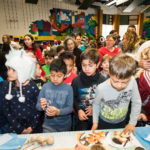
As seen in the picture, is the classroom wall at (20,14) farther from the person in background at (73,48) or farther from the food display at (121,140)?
the food display at (121,140)

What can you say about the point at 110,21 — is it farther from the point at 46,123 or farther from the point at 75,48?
the point at 46,123

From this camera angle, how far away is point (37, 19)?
5922 mm

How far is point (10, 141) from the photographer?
95 centimetres

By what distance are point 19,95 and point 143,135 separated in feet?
3.88

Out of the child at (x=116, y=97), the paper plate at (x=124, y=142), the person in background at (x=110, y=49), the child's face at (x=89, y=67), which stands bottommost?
the paper plate at (x=124, y=142)

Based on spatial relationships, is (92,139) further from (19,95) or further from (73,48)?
(73,48)

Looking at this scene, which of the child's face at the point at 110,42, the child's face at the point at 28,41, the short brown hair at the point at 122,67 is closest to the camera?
the short brown hair at the point at 122,67

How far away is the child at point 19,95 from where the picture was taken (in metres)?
1.30

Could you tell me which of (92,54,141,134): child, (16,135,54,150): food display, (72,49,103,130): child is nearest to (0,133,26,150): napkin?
(16,135,54,150): food display

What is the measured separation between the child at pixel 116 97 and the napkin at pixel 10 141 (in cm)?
59

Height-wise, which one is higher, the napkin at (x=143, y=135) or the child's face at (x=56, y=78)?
the child's face at (x=56, y=78)

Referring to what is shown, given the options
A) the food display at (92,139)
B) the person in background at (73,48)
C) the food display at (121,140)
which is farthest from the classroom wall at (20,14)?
the food display at (121,140)

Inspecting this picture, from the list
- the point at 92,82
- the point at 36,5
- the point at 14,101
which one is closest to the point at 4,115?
the point at 14,101

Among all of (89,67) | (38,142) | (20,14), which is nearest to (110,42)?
(89,67)
